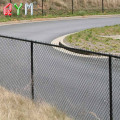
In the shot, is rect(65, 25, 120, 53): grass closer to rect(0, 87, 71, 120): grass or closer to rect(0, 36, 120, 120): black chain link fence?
rect(0, 36, 120, 120): black chain link fence

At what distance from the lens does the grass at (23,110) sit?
761 centimetres

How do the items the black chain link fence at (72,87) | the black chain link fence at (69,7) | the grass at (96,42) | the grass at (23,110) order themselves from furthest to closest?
the black chain link fence at (69,7)
the grass at (96,42)
the black chain link fence at (72,87)
the grass at (23,110)

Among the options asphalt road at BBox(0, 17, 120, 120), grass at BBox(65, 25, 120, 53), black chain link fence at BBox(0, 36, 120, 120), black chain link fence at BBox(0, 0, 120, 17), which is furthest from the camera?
black chain link fence at BBox(0, 0, 120, 17)

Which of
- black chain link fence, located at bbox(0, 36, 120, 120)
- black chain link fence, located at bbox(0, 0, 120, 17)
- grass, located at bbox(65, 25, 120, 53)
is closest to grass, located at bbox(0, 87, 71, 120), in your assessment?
black chain link fence, located at bbox(0, 36, 120, 120)

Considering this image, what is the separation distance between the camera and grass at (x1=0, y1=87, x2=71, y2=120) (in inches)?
300

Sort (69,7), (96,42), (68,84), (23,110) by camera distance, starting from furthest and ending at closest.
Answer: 1. (69,7)
2. (96,42)
3. (68,84)
4. (23,110)

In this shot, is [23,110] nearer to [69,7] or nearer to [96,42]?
[96,42]

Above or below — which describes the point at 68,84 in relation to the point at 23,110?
above

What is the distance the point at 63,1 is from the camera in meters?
45.0

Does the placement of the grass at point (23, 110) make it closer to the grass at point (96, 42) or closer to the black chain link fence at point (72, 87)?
the black chain link fence at point (72, 87)

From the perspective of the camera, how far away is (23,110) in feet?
26.8

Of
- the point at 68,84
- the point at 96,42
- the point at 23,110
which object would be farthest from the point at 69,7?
the point at 23,110

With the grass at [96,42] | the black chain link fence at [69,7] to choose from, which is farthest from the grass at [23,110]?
the black chain link fence at [69,7]

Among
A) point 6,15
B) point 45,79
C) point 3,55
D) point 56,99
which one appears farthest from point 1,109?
point 6,15
